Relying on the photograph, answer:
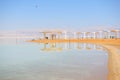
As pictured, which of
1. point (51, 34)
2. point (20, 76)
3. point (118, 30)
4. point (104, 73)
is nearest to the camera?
point (20, 76)

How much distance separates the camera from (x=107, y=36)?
42.2 m

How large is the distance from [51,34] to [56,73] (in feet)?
130

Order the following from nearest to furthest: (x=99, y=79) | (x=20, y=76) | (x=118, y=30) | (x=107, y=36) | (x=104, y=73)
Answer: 1. (x=99, y=79)
2. (x=20, y=76)
3. (x=104, y=73)
4. (x=118, y=30)
5. (x=107, y=36)

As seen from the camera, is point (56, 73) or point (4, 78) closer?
point (4, 78)

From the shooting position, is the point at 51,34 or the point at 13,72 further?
the point at 51,34

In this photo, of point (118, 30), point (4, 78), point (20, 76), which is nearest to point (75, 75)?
point (20, 76)

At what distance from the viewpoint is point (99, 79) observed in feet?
19.3

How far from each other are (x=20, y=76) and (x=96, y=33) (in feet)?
135

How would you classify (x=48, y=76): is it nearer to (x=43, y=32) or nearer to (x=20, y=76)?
(x=20, y=76)

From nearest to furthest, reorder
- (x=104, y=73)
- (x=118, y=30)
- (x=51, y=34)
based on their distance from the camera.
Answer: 1. (x=104, y=73)
2. (x=118, y=30)
3. (x=51, y=34)

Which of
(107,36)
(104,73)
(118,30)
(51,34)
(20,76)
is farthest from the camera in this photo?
(51,34)

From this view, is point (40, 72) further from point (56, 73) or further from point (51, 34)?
point (51, 34)

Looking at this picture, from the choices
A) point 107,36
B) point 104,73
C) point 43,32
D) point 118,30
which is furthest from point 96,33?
point 104,73

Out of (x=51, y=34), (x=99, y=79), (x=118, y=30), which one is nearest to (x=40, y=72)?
(x=99, y=79)
